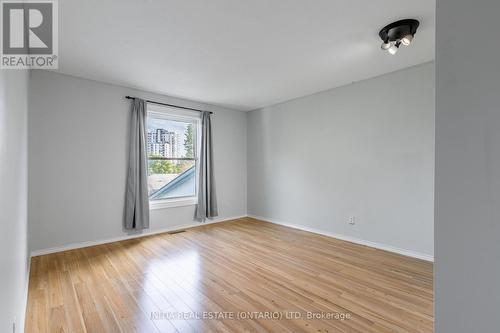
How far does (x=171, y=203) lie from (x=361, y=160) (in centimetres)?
352

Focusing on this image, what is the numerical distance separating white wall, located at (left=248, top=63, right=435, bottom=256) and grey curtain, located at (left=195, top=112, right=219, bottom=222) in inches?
48.6

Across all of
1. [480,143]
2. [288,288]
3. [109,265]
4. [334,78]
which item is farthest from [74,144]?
[480,143]

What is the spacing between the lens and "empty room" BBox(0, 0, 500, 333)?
2.52ft

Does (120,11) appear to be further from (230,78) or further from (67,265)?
(67,265)

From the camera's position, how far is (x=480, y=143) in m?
0.71

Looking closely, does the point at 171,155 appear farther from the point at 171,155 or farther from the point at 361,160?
the point at 361,160

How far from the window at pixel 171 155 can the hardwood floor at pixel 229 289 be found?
1155mm

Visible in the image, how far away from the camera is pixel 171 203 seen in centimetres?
456

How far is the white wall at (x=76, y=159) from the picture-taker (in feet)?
10.6

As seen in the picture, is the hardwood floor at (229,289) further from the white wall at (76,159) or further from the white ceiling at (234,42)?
the white ceiling at (234,42)

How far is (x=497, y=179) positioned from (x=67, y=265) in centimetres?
393

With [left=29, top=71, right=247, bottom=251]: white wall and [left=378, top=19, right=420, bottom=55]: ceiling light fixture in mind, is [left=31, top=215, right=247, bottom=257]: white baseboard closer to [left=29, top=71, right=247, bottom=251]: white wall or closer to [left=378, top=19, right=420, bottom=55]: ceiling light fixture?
[left=29, top=71, right=247, bottom=251]: white wall

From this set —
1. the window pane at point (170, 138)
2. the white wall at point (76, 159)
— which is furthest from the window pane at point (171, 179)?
the white wall at point (76, 159)

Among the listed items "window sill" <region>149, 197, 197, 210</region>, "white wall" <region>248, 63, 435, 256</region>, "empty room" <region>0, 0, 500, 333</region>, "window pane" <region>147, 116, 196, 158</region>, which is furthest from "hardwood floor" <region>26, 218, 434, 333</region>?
"window pane" <region>147, 116, 196, 158</region>
